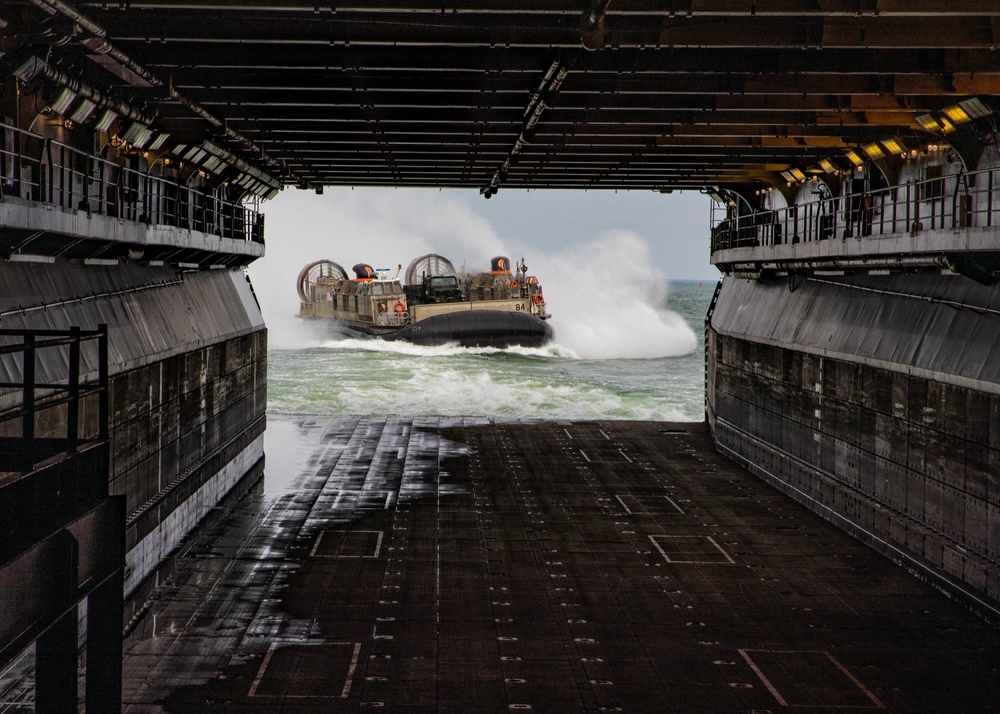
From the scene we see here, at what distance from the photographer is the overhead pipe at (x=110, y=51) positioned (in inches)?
432

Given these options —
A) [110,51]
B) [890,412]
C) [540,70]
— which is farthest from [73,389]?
[890,412]

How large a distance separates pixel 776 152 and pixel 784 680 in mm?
15002

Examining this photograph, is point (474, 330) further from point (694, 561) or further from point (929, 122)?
point (694, 561)

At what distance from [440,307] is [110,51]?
53606mm

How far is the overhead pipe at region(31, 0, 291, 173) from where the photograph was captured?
11.0 meters

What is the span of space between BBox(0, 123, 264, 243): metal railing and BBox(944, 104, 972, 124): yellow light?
46.4 ft

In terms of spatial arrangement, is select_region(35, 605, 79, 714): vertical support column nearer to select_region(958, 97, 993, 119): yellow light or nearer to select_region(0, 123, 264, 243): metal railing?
select_region(0, 123, 264, 243): metal railing

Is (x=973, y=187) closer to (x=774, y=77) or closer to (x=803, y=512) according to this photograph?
(x=774, y=77)

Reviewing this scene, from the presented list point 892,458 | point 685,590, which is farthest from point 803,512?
point 685,590

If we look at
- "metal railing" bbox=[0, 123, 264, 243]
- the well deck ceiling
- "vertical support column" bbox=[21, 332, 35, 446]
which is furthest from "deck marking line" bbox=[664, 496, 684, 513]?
"vertical support column" bbox=[21, 332, 35, 446]

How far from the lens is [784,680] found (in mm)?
12094

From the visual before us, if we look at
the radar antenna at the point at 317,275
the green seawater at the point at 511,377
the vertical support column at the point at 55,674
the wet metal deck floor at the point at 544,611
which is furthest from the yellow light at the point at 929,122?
the radar antenna at the point at 317,275

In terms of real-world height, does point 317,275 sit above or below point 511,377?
above

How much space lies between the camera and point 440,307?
220 feet
